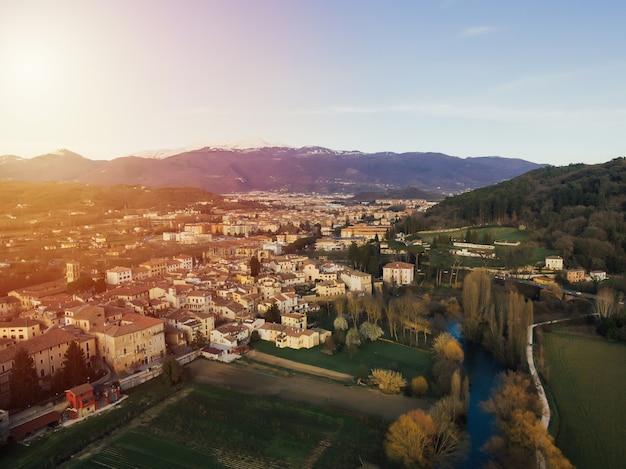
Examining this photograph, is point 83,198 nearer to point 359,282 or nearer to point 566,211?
point 359,282

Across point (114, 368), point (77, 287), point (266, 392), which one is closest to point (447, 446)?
point (266, 392)

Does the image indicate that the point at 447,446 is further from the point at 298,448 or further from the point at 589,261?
the point at 589,261

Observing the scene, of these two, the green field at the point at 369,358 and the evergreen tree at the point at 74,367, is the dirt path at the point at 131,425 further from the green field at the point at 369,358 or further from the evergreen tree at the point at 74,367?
the green field at the point at 369,358

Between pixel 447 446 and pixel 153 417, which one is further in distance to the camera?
pixel 153 417

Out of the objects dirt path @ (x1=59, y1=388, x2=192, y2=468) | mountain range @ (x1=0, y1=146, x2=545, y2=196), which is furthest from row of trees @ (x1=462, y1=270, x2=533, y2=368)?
mountain range @ (x1=0, y1=146, x2=545, y2=196)

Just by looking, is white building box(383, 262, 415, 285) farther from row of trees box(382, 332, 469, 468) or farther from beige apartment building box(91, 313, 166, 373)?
row of trees box(382, 332, 469, 468)

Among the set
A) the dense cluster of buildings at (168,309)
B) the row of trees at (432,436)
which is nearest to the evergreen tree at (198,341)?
the dense cluster of buildings at (168,309)

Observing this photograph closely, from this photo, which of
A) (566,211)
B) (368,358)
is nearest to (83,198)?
(368,358)
